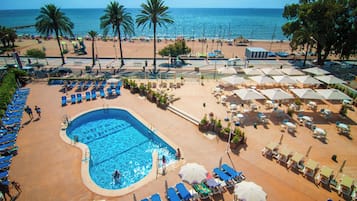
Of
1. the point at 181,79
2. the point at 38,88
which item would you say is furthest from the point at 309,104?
the point at 38,88

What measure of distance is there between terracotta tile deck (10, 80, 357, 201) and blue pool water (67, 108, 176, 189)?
1077 mm

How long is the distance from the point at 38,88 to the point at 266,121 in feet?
92.1

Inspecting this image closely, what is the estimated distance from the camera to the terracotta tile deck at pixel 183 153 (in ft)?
37.8

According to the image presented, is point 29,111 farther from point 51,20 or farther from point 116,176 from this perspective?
point 51,20

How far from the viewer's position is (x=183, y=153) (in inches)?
567

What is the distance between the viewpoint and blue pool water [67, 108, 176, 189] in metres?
13.6

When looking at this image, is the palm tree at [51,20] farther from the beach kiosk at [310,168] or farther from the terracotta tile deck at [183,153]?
the beach kiosk at [310,168]

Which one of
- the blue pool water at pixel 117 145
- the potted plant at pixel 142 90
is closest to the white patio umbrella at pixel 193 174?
the blue pool water at pixel 117 145

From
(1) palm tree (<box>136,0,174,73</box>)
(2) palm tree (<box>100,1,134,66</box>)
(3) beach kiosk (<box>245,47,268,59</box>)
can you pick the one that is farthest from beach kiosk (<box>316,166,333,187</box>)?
(3) beach kiosk (<box>245,47,268,59</box>)

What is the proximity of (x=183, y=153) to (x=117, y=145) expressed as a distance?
5951mm

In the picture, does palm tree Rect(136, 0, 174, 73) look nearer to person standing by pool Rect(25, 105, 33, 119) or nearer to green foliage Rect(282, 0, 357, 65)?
person standing by pool Rect(25, 105, 33, 119)

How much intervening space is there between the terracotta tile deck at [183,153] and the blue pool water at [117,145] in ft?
3.53

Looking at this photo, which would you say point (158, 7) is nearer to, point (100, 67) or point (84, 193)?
point (100, 67)

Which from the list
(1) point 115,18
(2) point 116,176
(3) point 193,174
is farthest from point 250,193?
(1) point 115,18
